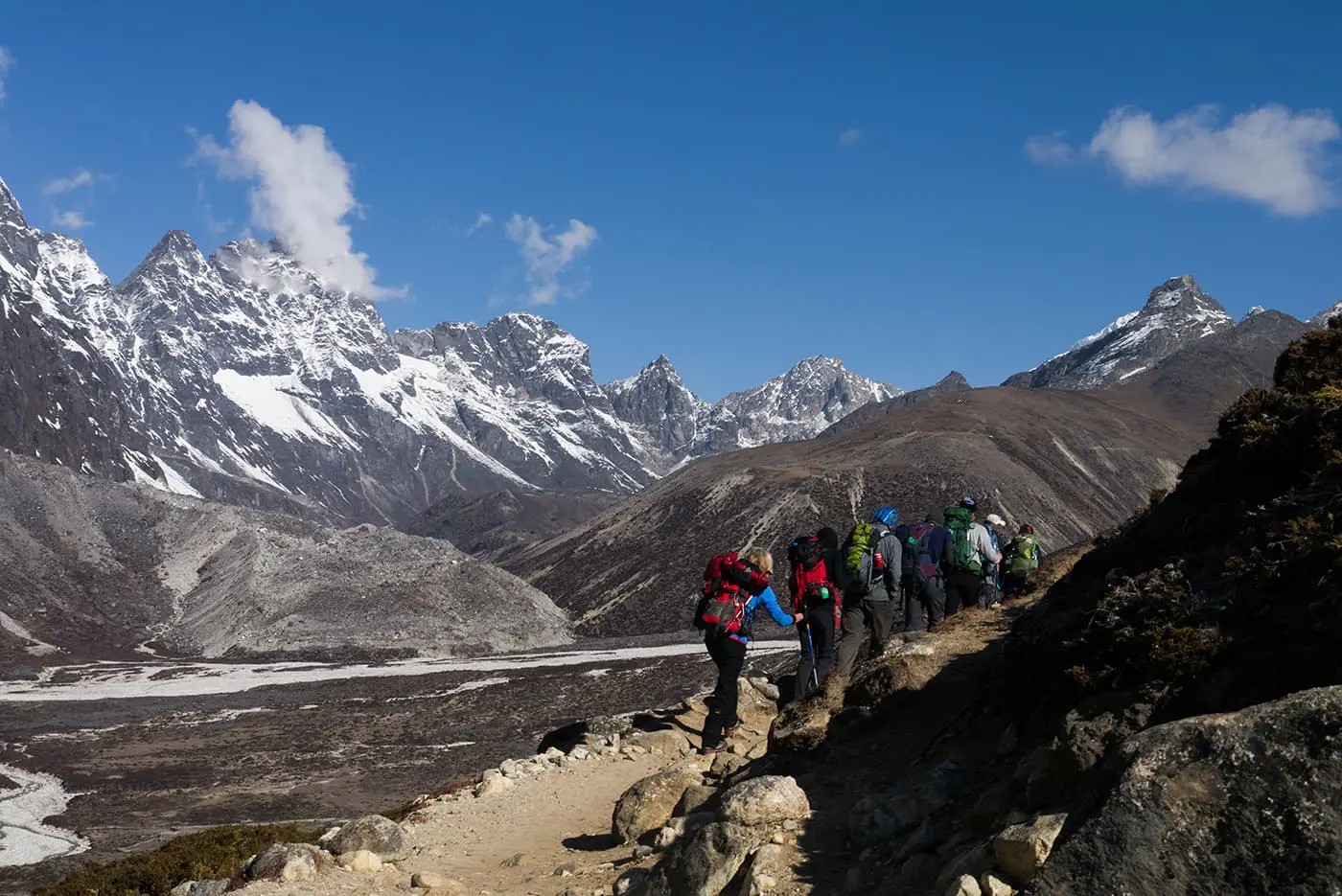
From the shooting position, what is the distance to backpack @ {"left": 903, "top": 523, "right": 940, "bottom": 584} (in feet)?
54.3

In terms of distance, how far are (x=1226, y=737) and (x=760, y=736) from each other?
415 inches

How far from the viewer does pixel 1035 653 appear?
802cm

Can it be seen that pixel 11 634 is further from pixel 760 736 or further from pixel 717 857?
pixel 717 857

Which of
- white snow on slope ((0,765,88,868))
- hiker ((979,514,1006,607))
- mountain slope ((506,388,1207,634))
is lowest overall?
white snow on slope ((0,765,88,868))

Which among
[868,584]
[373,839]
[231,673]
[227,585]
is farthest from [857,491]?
[373,839]

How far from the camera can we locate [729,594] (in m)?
12.4

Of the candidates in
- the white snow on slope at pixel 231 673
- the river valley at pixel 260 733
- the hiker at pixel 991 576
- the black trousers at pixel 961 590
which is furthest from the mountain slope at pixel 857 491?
the black trousers at pixel 961 590

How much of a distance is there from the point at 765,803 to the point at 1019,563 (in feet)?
38.7

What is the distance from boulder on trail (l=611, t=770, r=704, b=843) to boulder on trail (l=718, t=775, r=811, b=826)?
269cm

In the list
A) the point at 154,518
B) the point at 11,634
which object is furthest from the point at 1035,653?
the point at 154,518

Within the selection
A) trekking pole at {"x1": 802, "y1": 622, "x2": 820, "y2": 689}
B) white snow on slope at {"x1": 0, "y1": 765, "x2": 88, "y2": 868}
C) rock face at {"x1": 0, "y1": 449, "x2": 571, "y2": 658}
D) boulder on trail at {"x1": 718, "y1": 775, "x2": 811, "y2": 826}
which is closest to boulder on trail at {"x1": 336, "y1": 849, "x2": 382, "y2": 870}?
boulder on trail at {"x1": 718, "y1": 775, "x2": 811, "y2": 826}

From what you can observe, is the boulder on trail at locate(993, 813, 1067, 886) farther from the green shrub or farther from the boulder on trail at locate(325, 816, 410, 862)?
the green shrub

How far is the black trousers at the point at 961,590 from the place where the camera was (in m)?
17.1

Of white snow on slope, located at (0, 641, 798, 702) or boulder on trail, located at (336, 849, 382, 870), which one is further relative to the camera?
white snow on slope, located at (0, 641, 798, 702)
